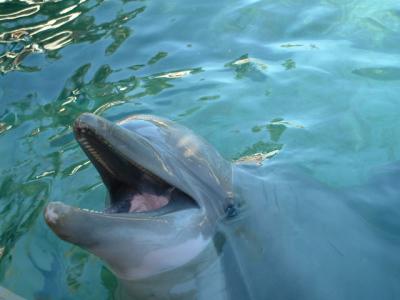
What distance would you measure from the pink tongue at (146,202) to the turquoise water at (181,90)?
1.01 metres

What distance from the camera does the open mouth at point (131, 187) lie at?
3.43 metres

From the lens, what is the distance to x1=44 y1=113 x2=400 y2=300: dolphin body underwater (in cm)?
325

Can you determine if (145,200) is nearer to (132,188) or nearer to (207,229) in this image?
(132,188)

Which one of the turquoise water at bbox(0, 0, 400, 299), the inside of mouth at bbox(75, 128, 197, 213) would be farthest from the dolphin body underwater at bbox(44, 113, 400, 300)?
the turquoise water at bbox(0, 0, 400, 299)

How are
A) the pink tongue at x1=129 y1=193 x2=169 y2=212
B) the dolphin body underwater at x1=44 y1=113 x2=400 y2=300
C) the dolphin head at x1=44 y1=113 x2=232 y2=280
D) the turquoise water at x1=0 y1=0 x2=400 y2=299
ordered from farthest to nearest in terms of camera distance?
the turquoise water at x1=0 y1=0 x2=400 y2=299 < the pink tongue at x1=129 y1=193 x2=169 y2=212 < the dolphin body underwater at x1=44 y1=113 x2=400 y2=300 < the dolphin head at x1=44 y1=113 x2=232 y2=280

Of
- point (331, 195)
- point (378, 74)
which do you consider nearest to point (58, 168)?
point (331, 195)

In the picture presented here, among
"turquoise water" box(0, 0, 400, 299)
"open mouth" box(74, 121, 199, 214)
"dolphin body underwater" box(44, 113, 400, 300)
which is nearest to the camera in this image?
"dolphin body underwater" box(44, 113, 400, 300)

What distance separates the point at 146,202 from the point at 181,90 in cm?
340

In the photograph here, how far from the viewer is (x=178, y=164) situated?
12.0ft

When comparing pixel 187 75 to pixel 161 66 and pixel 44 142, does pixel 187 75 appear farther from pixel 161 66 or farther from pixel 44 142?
pixel 44 142

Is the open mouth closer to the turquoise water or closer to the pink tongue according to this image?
the pink tongue

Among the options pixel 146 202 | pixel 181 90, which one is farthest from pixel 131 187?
pixel 181 90

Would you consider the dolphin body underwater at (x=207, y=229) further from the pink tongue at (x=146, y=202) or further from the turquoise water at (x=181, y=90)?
the turquoise water at (x=181, y=90)

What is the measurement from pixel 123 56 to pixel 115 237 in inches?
196
